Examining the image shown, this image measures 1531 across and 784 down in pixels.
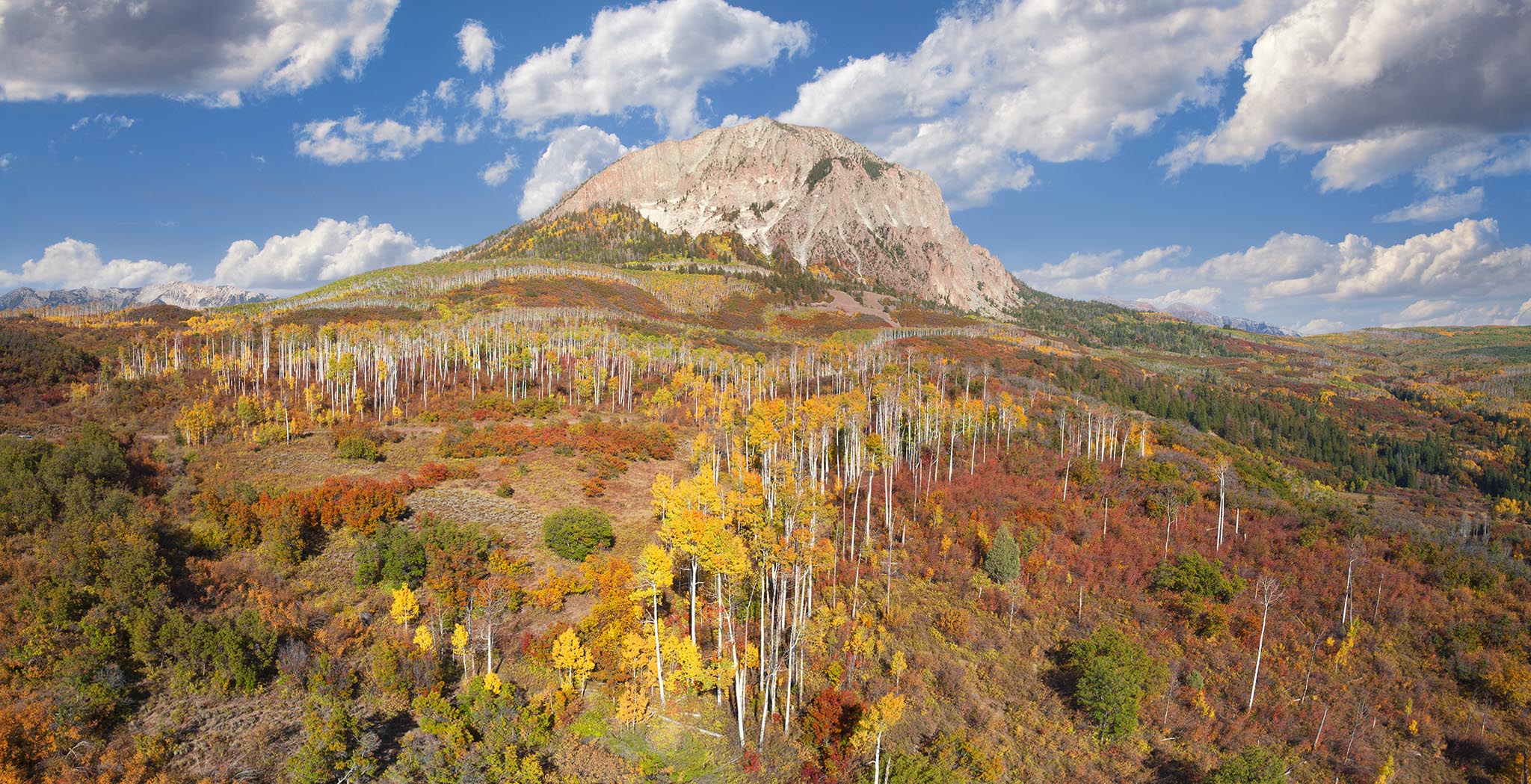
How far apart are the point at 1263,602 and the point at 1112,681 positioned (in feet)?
62.8

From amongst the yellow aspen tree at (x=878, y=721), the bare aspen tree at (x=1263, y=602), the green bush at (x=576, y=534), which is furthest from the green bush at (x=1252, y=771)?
the green bush at (x=576, y=534)

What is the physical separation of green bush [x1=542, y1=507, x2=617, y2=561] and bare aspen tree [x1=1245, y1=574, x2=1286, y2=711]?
37230mm

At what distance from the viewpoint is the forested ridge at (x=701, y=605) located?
2484 centimetres

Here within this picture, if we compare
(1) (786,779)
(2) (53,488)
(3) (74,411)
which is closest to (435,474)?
(2) (53,488)

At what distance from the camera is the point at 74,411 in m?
65.1

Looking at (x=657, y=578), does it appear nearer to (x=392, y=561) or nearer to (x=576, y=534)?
(x=576, y=534)

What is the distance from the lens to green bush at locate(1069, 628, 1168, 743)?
31547 millimetres

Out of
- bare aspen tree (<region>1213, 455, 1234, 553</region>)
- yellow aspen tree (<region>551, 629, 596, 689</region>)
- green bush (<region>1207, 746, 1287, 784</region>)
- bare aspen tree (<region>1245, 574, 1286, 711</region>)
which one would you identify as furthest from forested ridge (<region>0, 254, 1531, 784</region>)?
bare aspen tree (<region>1213, 455, 1234, 553</region>)

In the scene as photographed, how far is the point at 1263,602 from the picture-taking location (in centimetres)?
4250

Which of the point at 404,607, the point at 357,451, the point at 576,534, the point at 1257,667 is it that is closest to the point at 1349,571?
the point at 1257,667

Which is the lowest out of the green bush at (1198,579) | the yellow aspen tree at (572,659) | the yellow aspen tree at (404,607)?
the green bush at (1198,579)

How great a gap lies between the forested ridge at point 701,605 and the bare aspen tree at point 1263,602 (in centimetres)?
42

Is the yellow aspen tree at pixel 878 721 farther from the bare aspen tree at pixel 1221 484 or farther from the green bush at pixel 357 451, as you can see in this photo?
the green bush at pixel 357 451

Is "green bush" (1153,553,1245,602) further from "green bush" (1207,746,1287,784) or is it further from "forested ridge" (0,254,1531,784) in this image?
"green bush" (1207,746,1287,784)
